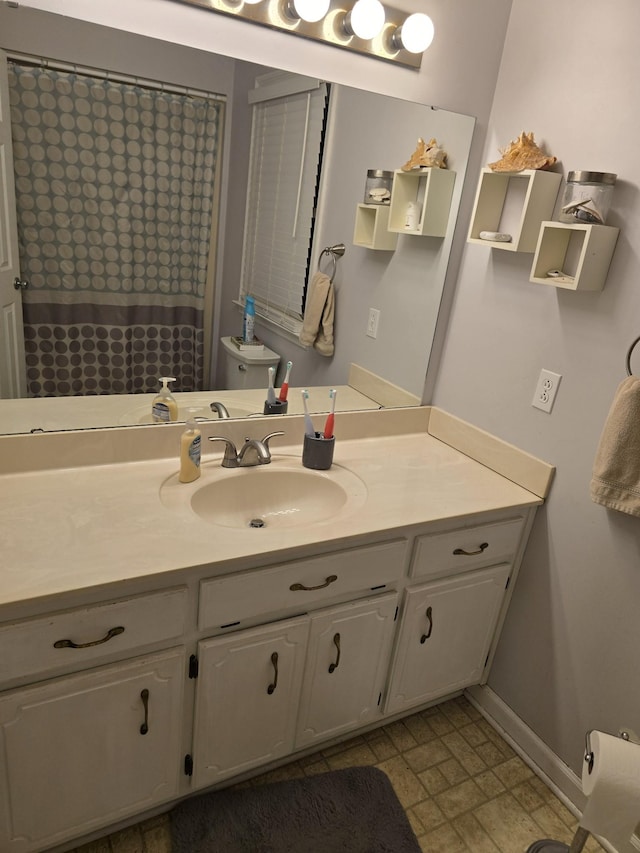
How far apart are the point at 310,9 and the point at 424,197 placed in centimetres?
59

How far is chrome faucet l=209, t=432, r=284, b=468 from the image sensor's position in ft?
5.08

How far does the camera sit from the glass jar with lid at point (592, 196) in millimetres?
1342

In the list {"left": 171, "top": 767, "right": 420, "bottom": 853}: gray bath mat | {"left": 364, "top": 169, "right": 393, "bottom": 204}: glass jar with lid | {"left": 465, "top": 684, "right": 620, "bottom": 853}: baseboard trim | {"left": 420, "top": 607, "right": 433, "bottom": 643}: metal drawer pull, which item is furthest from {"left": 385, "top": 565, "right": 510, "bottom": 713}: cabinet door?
{"left": 364, "top": 169, "right": 393, "bottom": 204}: glass jar with lid

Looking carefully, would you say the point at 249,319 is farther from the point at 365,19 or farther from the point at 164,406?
the point at 365,19

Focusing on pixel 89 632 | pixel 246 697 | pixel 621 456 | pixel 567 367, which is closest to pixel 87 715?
pixel 89 632

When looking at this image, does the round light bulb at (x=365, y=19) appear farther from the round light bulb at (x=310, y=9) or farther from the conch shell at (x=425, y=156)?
the conch shell at (x=425, y=156)

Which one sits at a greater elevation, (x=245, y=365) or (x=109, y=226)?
(x=109, y=226)

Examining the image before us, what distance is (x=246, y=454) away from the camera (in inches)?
61.6

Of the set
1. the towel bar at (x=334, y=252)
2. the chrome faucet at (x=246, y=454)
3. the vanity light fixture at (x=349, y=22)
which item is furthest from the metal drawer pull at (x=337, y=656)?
the vanity light fixture at (x=349, y=22)

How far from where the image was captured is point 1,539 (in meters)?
1.14

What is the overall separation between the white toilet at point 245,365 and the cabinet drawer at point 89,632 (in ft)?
2.24

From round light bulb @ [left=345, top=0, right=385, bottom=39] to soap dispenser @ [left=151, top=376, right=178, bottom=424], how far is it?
991mm

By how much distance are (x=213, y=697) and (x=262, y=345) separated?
36.5 inches

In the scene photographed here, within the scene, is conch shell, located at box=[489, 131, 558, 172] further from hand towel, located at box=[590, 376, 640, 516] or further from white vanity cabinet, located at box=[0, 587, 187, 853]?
white vanity cabinet, located at box=[0, 587, 187, 853]
